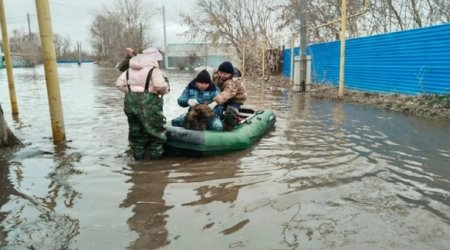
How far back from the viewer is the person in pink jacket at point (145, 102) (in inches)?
225

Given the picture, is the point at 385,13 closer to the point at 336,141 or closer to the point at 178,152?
the point at 336,141

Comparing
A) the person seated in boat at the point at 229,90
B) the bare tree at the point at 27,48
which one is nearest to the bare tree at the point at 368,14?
the person seated in boat at the point at 229,90

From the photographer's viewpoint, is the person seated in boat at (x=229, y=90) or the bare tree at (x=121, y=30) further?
the bare tree at (x=121, y=30)

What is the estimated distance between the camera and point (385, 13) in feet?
60.1

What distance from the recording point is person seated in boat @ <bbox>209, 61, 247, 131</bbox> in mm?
6949

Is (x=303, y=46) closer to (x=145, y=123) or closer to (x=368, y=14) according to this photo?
(x=368, y=14)

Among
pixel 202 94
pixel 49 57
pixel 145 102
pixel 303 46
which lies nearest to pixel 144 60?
pixel 145 102

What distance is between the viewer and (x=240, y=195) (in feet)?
14.7

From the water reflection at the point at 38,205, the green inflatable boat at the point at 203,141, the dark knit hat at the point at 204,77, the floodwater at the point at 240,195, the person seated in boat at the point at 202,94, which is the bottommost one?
the floodwater at the point at 240,195

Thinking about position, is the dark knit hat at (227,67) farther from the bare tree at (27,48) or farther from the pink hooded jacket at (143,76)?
the bare tree at (27,48)

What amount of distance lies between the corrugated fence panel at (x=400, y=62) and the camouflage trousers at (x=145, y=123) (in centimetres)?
697

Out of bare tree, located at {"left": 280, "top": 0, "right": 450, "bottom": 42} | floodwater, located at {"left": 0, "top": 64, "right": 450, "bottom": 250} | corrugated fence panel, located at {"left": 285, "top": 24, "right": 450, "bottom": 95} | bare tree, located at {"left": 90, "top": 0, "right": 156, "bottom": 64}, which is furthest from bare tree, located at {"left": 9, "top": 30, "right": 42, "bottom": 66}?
floodwater, located at {"left": 0, "top": 64, "right": 450, "bottom": 250}

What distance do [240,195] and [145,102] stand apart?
2.01 m

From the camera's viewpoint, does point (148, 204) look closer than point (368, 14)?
Yes
